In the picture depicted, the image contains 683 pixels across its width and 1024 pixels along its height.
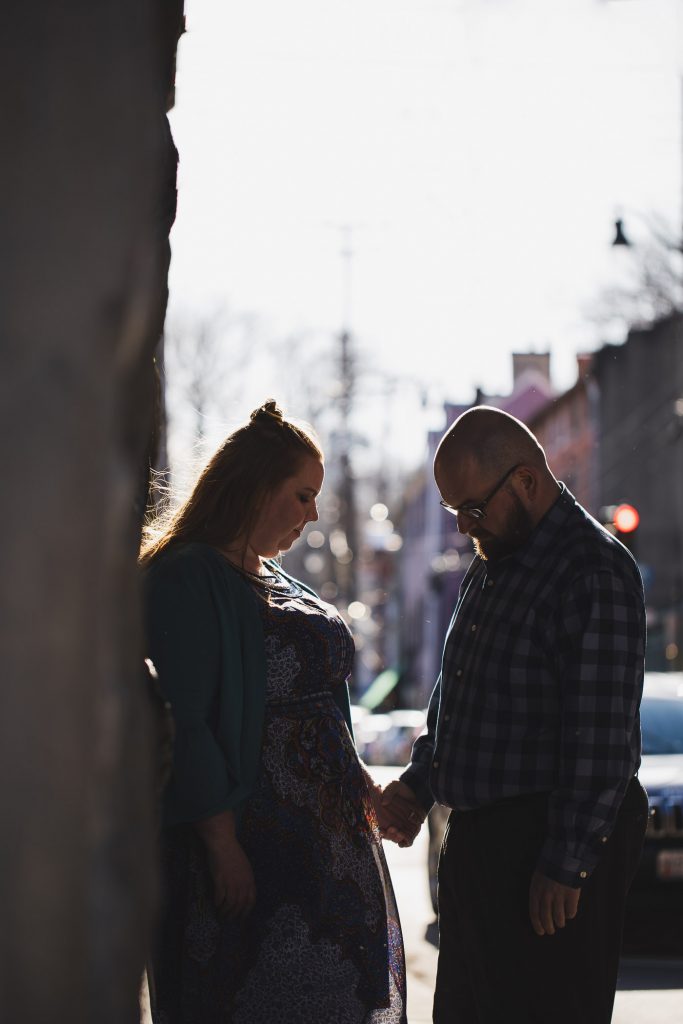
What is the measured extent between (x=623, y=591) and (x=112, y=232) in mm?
1866

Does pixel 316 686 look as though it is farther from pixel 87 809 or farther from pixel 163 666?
pixel 87 809

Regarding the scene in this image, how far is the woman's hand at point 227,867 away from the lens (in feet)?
9.31

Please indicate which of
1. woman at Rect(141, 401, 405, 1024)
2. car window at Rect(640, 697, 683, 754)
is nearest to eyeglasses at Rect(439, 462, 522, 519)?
woman at Rect(141, 401, 405, 1024)

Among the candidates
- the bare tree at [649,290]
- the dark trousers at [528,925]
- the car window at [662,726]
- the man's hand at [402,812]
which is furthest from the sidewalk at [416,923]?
the bare tree at [649,290]

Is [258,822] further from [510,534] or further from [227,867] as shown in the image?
[510,534]

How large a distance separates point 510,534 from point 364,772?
2.37ft

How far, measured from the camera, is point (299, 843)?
2957 millimetres

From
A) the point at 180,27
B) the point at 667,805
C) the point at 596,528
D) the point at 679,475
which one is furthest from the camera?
the point at 679,475

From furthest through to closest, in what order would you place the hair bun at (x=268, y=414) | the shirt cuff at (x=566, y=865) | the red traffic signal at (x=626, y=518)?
the red traffic signal at (x=626, y=518)
the hair bun at (x=268, y=414)
the shirt cuff at (x=566, y=865)

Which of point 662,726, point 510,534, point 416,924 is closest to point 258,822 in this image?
point 510,534

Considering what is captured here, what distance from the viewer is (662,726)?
7.61 m

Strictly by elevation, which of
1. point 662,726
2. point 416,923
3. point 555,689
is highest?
point 555,689

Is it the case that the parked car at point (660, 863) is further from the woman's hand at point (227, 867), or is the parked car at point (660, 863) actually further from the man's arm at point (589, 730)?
the woman's hand at point (227, 867)

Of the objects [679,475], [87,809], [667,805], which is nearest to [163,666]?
[87,809]
